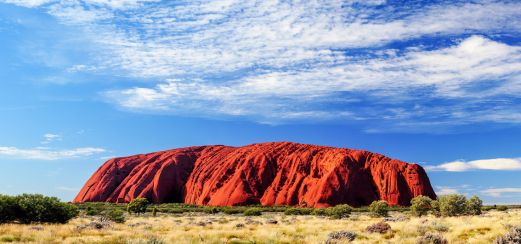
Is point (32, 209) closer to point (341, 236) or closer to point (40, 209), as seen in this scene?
point (40, 209)

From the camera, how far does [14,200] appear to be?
93.1 feet

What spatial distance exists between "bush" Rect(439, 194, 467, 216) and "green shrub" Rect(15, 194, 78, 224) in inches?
1244

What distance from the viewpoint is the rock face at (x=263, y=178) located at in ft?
309

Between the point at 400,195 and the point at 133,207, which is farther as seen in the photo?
the point at 400,195

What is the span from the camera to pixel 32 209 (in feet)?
94.3

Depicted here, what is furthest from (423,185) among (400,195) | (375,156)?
(375,156)

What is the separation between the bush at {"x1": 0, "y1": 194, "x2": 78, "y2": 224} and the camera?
92.0ft

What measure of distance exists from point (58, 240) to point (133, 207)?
36.8 metres

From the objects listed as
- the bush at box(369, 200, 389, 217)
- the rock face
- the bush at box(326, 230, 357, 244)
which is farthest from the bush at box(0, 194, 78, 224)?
the rock face

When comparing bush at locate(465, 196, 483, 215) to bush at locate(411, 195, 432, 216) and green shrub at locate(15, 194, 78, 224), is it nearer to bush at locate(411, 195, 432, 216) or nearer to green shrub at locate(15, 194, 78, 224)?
bush at locate(411, 195, 432, 216)

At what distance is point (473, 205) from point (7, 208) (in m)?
38.4

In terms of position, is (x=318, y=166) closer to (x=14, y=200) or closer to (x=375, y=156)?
(x=375, y=156)

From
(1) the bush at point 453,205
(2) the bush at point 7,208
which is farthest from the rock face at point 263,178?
(2) the bush at point 7,208

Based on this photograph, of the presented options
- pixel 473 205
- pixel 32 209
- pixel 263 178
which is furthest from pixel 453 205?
pixel 263 178
